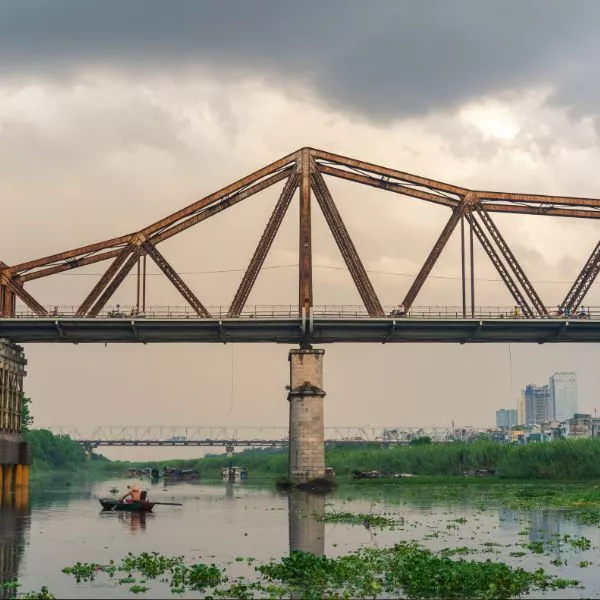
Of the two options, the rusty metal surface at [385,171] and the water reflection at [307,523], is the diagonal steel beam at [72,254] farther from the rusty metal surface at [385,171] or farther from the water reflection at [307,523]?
the water reflection at [307,523]

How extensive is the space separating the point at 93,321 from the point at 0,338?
9.04m

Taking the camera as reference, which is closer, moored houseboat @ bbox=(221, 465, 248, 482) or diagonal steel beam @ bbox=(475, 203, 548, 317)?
diagonal steel beam @ bbox=(475, 203, 548, 317)

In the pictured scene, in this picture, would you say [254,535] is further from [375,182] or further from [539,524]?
[375,182]

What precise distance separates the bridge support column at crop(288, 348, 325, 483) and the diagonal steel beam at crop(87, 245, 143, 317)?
17457 mm

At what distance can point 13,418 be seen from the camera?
326 feet

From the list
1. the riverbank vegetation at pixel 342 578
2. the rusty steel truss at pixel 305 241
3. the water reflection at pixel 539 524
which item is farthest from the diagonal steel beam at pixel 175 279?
the riverbank vegetation at pixel 342 578

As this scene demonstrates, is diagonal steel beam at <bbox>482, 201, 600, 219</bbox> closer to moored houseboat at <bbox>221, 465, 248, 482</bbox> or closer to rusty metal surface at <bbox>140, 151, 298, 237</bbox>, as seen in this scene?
rusty metal surface at <bbox>140, 151, 298, 237</bbox>

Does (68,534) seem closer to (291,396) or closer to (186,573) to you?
(186,573)

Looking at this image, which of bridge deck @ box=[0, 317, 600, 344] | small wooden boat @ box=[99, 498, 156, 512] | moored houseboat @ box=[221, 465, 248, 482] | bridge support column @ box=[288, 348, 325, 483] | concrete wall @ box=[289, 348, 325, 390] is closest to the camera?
small wooden boat @ box=[99, 498, 156, 512]

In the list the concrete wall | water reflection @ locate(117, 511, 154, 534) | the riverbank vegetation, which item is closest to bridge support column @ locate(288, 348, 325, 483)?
the concrete wall

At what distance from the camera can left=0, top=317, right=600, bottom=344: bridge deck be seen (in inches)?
3782

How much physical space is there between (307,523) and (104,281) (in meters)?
48.3

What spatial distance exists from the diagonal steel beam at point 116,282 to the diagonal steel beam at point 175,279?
100 cm

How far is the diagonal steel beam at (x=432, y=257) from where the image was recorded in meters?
96.4
